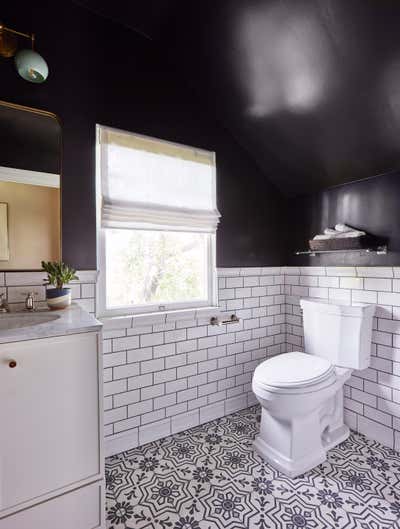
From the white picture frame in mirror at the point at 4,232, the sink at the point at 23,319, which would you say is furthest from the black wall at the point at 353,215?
the white picture frame in mirror at the point at 4,232

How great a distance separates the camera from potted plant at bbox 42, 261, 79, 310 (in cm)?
Result: 149

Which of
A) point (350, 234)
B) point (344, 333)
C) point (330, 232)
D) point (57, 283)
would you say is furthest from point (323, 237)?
point (57, 283)

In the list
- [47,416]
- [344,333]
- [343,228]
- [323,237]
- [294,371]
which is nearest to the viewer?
[47,416]

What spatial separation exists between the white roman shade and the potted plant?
0.41 meters

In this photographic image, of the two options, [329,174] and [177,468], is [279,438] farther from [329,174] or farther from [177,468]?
[329,174]

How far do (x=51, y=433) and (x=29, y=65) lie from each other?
5.53ft

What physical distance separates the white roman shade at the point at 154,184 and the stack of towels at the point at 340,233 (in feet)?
2.74

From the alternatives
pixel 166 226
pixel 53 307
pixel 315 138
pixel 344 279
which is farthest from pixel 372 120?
pixel 53 307

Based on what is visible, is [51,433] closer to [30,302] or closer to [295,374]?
[30,302]

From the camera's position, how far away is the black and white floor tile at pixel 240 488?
1.37 m

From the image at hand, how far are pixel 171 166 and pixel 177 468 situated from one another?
6.48ft

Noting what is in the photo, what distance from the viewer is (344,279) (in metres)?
2.16

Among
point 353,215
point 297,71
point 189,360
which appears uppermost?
point 297,71

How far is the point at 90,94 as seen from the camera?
5.78 feet
